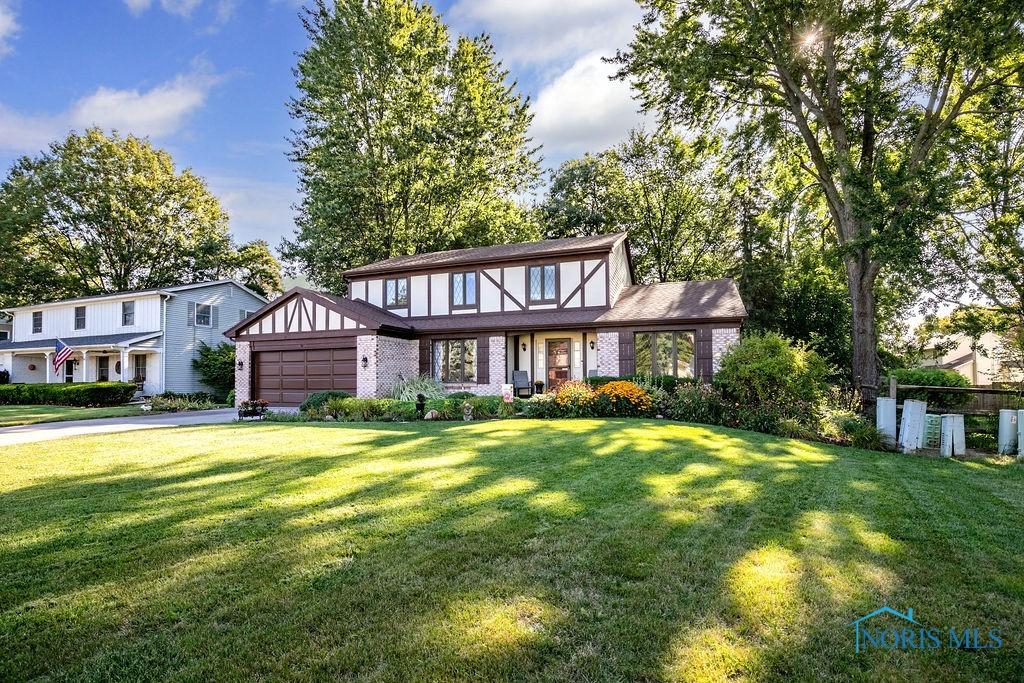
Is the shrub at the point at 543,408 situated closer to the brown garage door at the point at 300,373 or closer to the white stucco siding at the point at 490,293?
the white stucco siding at the point at 490,293

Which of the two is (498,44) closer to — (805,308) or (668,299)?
(668,299)

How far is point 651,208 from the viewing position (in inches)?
1176

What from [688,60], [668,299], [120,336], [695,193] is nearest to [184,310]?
[120,336]

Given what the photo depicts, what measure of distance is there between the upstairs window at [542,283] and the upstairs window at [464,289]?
8.13 ft

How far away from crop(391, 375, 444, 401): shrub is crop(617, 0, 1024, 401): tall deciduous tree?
13245 millimetres

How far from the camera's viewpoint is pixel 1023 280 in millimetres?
17719

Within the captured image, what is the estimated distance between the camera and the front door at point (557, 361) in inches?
789

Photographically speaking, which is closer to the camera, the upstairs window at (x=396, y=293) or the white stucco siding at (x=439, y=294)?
the white stucco siding at (x=439, y=294)

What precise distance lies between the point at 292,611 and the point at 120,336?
30.7m

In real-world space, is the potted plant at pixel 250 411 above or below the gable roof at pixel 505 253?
below

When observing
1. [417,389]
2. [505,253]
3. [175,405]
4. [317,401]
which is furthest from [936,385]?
[175,405]

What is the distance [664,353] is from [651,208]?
15.0 m

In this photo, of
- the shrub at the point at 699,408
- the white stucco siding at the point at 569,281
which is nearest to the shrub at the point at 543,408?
the shrub at the point at 699,408

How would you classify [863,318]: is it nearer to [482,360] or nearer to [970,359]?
[482,360]
